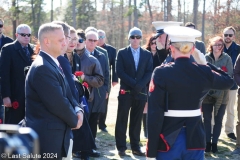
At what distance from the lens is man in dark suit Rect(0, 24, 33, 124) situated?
609cm

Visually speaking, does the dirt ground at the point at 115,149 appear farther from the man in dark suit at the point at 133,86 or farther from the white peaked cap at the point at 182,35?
the white peaked cap at the point at 182,35

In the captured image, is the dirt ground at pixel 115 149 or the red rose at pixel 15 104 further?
the dirt ground at pixel 115 149

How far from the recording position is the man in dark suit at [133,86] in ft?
22.3

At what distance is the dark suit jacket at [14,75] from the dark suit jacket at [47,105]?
2.68 metres

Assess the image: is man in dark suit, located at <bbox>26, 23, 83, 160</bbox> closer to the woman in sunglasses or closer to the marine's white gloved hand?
the marine's white gloved hand

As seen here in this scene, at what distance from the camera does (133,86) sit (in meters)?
6.70

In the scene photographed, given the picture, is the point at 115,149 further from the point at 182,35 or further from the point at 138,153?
the point at 182,35

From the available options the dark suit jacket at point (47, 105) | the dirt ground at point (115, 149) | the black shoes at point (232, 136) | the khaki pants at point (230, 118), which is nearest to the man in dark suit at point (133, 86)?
the dirt ground at point (115, 149)

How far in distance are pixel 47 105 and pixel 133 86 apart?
338 centimetres

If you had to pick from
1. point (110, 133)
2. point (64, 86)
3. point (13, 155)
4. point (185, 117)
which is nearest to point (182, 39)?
point (185, 117)

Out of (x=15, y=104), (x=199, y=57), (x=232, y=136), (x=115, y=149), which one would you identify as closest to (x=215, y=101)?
(x=232, y=136)

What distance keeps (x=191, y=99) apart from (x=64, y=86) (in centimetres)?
117

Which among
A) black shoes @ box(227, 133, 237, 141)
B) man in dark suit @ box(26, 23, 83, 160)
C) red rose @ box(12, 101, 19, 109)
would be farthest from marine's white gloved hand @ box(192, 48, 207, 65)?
black shoes @ box(227, 133, 237, 141)

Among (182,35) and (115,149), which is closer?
(182,35)
